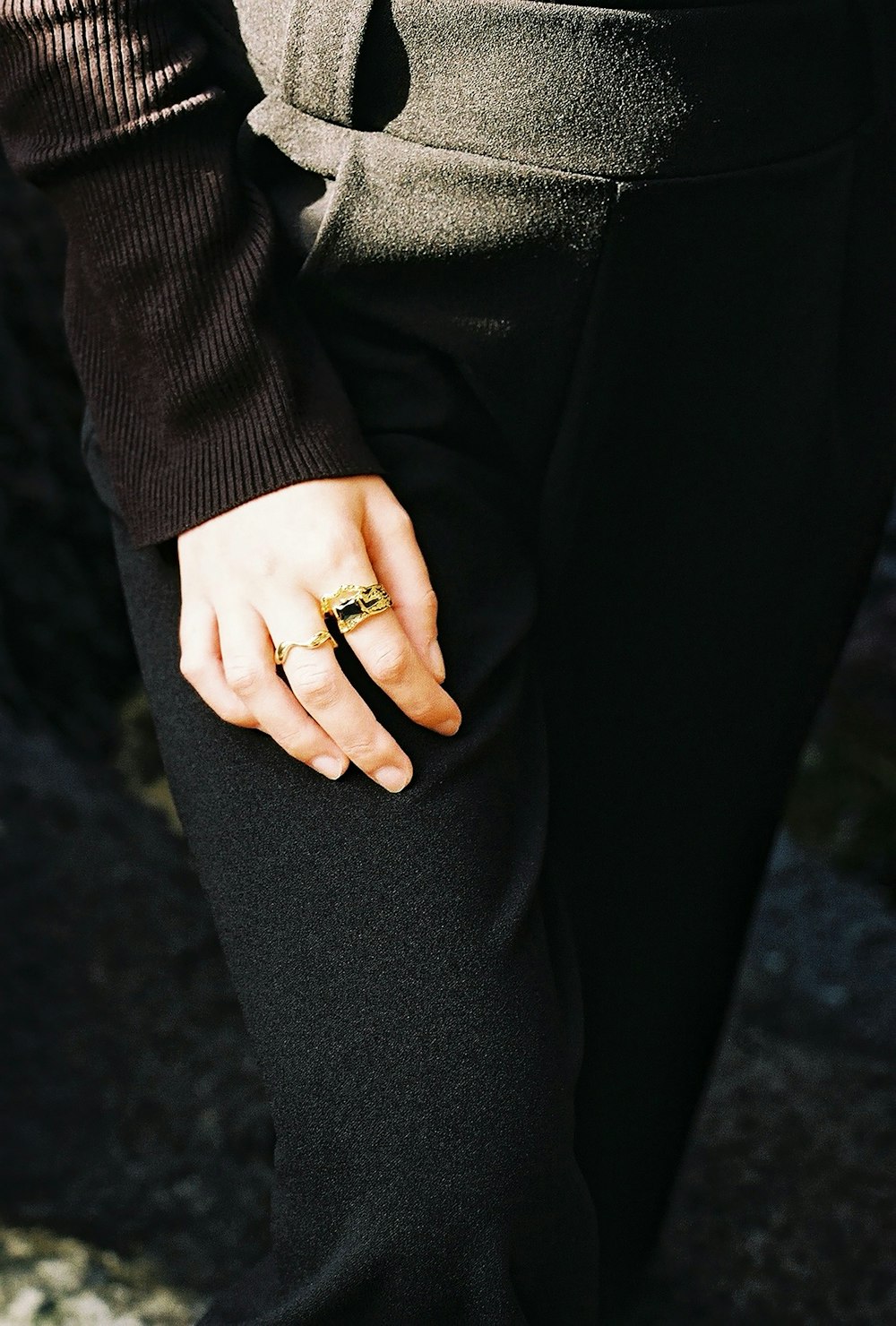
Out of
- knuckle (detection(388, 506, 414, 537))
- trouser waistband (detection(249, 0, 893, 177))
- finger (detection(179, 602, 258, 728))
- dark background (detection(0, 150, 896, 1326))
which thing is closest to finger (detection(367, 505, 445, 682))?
knuckle (detection(388, 506, 414, 537))

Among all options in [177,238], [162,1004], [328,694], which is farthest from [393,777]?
[162,1004]

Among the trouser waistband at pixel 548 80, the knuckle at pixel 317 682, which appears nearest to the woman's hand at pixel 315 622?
the knuckle at pixel 317 682

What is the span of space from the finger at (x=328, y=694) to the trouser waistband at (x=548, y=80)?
28 centimetres

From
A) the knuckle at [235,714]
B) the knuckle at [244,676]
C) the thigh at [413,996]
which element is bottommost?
the thigh at [413,996]

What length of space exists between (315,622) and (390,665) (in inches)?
2.0

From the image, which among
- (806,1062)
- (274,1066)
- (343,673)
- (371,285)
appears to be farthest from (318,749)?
(806,1062)

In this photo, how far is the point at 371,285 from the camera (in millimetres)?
781

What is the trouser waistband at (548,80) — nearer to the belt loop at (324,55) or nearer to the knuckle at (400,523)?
the belt loop at (324,55)

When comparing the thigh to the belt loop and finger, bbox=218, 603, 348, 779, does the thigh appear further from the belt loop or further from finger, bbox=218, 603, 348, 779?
the belt loop

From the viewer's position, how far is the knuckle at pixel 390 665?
73cm

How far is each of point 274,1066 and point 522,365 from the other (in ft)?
1.51

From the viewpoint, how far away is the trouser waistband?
28.6 inches

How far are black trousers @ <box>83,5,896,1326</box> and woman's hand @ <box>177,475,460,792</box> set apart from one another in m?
0.03

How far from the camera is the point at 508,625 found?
830 mm
